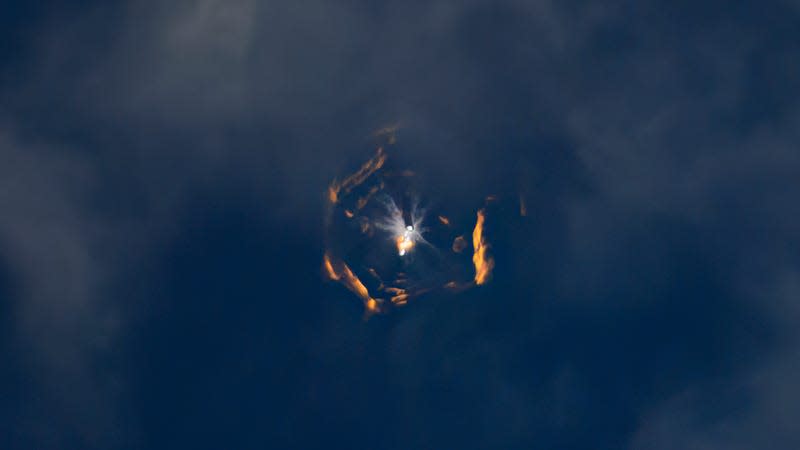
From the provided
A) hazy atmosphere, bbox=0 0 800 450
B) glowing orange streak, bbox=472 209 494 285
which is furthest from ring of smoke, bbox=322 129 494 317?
hazy atmosphere, bbox=0 0 800 450

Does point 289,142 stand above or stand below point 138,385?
above

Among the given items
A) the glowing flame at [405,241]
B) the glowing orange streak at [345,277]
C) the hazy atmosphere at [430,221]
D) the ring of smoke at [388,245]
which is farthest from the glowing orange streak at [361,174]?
the glowing flame at [405,241]

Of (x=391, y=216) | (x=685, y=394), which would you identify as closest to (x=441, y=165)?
(x=391, y=216)

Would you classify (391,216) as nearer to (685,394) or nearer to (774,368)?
(685,394)

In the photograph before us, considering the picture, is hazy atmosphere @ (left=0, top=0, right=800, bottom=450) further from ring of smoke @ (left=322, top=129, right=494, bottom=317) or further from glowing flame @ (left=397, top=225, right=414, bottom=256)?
glowing flame @ (left=397, top=225, right=414, bottom=256)

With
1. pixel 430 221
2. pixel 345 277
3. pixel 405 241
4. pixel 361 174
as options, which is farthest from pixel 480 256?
pixel 361 174

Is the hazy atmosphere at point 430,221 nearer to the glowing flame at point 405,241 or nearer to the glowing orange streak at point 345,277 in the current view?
the glowing orange streak at point 345,277
